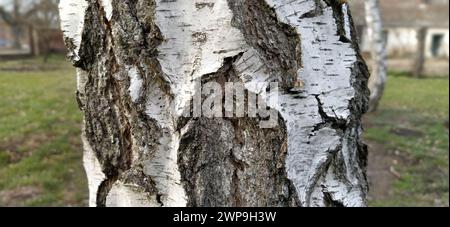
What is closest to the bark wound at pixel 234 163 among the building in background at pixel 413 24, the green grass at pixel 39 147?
the green grass at pixel 39 147

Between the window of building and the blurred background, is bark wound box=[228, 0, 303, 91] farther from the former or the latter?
the window of building

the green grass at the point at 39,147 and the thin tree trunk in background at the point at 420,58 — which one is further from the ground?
the thin tree trunk in background at the point at 420,58

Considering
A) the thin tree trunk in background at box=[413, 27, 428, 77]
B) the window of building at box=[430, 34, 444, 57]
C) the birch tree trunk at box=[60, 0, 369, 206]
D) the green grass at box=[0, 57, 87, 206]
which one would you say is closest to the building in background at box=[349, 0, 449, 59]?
the window of building at box=[430, 34, 444, 57]

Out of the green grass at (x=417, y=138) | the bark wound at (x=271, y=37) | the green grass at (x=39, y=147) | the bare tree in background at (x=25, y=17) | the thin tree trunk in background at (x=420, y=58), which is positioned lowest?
the green grass at (x=417, y=138)

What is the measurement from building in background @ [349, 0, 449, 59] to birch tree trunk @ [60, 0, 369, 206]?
22435mm

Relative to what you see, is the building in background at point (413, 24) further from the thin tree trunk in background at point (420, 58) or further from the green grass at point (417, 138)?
the green grass at point (417, 138)

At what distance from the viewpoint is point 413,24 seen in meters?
23.1

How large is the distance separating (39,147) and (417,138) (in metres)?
5.01

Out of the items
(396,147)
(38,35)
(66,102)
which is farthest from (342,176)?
(38,35)

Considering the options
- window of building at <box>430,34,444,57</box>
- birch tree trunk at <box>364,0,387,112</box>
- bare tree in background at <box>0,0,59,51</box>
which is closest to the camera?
birch tree trunk at <box>364,0,387,112</box>

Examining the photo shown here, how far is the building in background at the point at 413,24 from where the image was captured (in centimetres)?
2245

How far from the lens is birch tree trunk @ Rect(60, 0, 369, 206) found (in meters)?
1.18
